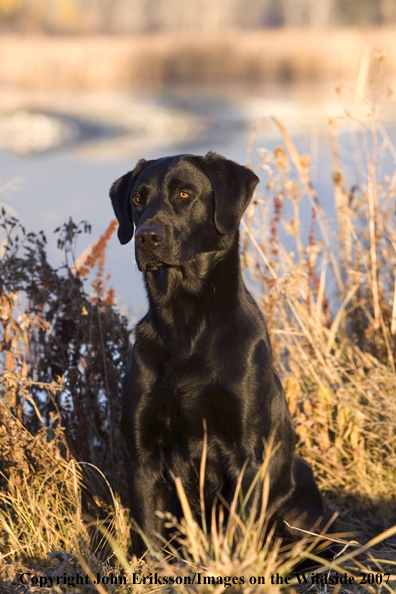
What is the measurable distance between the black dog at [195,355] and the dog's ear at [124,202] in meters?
0.09

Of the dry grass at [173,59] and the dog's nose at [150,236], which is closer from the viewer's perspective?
the dog's nose at [150,236]

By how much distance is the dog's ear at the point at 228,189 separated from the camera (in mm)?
2686

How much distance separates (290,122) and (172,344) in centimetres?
1059

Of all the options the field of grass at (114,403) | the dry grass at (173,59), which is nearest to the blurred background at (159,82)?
the dry grass at (173,59)

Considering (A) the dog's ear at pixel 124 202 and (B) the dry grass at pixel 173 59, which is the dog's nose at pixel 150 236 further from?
(B) the dry grass at pixel 173 59

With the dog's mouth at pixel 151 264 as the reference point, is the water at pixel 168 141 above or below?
above

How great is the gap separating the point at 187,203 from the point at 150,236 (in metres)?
0.30

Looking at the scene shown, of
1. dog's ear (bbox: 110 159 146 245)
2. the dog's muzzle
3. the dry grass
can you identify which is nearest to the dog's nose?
the dog's muzzle

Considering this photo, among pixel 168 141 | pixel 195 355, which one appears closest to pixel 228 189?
pixel 195 355

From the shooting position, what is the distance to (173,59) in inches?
620

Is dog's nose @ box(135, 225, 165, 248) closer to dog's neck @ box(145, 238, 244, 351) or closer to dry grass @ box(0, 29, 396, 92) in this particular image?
dog's neck @ box(145, 238, 244, 351)

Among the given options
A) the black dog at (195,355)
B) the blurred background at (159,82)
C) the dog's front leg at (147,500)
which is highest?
the blurred background at (159,82)

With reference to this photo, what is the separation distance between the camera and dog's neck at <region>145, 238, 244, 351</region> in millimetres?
2697

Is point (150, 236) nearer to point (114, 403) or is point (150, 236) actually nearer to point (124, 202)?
point (124, 202)
